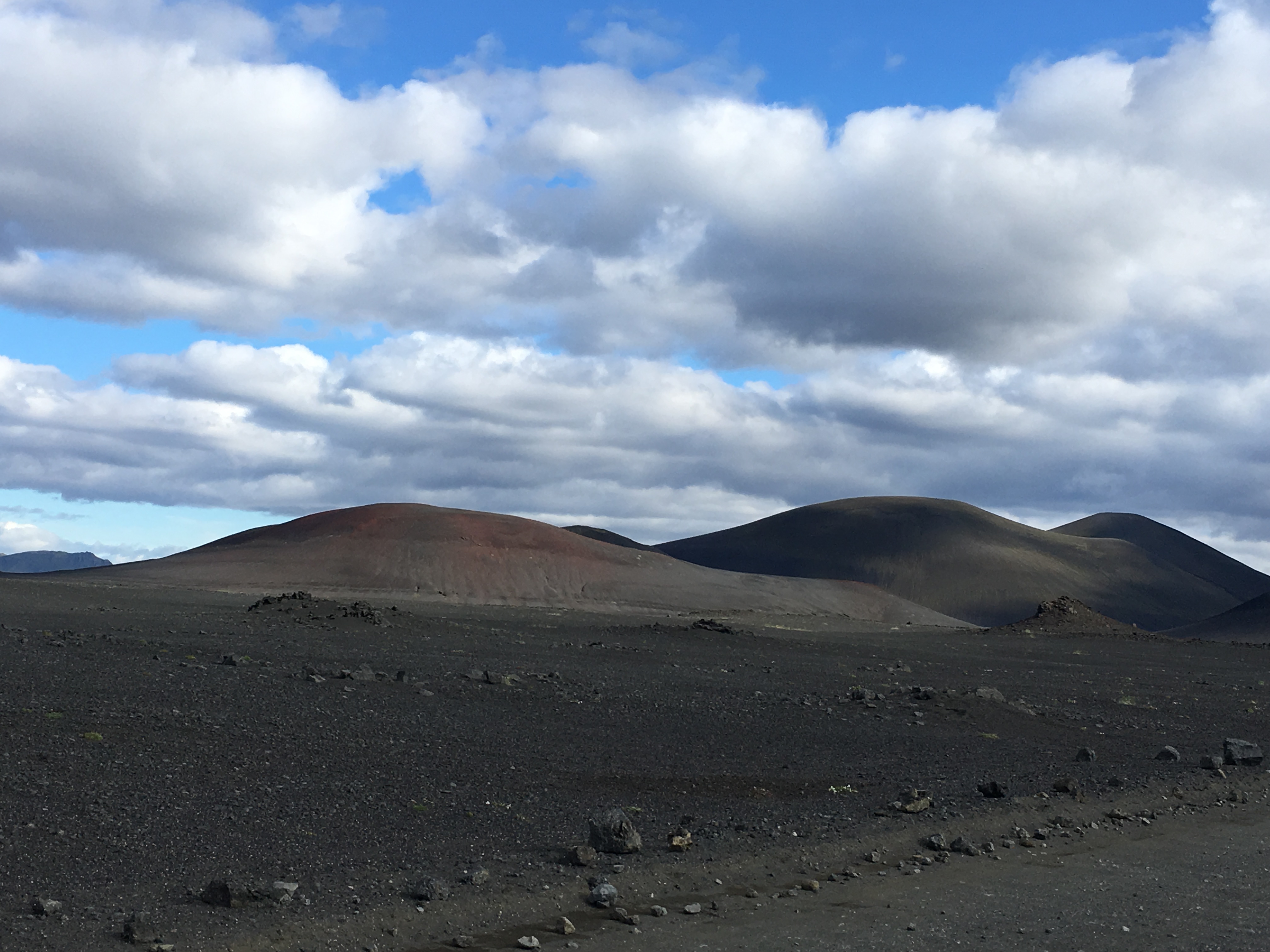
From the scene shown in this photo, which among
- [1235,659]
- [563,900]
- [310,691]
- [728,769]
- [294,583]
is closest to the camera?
[563,900]

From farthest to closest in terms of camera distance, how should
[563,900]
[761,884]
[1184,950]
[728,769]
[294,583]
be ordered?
[294,583], [728,769], [761,884], [563,900], [1184,950]

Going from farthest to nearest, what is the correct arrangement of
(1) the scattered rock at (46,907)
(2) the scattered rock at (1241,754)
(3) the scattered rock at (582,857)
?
(2) the scattered rock at (1241,754) → (3) the scattered rock at (582,857) → (1) the scattered rock at (46,907)

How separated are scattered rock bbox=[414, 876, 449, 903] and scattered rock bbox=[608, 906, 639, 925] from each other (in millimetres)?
1119

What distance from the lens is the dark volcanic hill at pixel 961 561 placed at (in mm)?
160000

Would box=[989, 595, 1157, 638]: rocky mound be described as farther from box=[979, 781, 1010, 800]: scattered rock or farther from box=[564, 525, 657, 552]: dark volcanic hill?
box=[564, 525, 657, 552]: dark volcanic hill

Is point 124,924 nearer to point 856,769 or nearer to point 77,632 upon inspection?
point 856,769

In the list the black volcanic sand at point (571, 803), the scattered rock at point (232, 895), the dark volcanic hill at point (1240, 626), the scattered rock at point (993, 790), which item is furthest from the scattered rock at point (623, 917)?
the dark volcanic hill at point (1240, 626)

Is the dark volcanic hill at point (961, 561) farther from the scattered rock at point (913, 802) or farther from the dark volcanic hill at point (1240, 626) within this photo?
the scattered rock at point (913, 802)

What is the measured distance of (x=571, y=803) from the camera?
1117 centimetres

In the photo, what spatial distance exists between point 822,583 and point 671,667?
2416 inches

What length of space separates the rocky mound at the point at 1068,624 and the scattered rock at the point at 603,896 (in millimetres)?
46771

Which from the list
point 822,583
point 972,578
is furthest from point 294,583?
point 972,578

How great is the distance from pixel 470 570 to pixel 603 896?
63.0m

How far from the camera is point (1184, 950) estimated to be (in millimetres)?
7469
